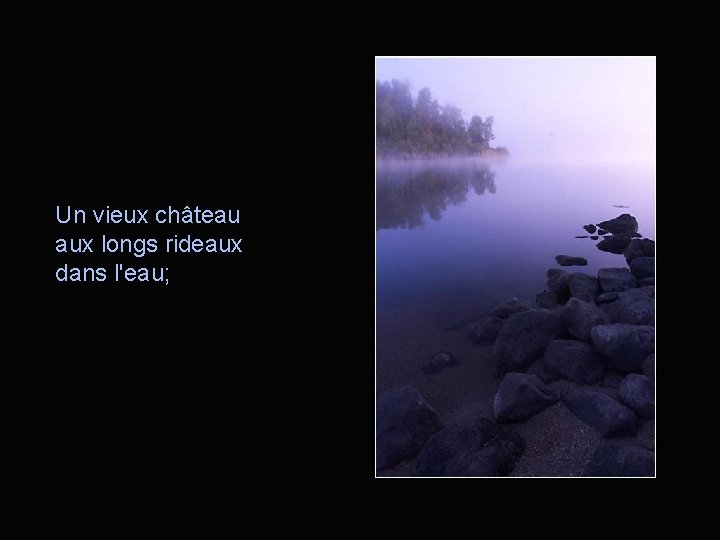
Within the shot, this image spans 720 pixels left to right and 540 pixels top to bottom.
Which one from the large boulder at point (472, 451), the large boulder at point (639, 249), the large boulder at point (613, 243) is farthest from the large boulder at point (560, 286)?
the large boulder at point (472, 451)

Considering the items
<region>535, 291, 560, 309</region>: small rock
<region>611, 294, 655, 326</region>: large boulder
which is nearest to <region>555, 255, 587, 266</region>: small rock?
<region>535, 291, 560, 309</region>: small rock

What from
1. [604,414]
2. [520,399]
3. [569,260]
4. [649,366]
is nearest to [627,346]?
[649,366]

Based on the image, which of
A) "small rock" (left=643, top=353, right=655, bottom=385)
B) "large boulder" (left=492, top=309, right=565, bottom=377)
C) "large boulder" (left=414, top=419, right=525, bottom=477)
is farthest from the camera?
"large boulder" (left=492, top=309, right=565, bottom=377)

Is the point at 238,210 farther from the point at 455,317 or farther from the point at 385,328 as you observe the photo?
the point at 455,317

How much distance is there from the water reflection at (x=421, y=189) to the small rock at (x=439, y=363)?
1.17m

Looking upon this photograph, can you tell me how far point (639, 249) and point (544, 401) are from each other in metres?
2.51

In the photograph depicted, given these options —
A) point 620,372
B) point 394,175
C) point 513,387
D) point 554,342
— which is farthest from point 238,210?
point 620,372

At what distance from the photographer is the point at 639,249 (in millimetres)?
6188

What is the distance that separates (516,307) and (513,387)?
4.38ft

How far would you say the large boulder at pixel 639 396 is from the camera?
434 cm

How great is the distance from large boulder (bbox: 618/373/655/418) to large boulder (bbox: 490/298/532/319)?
54.0 inches

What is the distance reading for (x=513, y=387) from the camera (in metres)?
4.49

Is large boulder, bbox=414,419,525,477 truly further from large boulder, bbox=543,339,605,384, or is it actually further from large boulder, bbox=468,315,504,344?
large boulder, bbox=468,315,504,344

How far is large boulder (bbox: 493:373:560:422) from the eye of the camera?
4.41 meters
